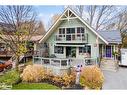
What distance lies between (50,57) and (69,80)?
1079 millimetres

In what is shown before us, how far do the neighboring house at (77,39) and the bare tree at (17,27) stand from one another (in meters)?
0.59

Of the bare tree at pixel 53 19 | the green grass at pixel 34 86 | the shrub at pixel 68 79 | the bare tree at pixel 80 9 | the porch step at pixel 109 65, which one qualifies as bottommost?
the green grass at pixel 34 86

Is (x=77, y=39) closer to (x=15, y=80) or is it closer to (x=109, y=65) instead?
(x=109, y=65)

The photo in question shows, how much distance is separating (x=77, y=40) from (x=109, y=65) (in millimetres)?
1213

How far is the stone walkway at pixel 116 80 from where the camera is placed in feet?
22.4

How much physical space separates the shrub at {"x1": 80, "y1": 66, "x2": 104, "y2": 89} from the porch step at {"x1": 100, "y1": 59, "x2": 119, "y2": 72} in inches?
14.1

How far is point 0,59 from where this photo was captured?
716 centimetres

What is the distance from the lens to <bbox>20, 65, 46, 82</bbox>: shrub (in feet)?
23.4

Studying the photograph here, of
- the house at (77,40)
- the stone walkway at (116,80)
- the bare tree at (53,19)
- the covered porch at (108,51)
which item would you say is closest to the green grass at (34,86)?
the house at (77,40)

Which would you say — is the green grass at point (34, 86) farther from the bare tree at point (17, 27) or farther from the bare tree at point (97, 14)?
the bare tree at point (97, 14)

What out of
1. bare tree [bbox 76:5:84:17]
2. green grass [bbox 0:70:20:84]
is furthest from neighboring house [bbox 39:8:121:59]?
green grass [bbox 0:70:20:84]

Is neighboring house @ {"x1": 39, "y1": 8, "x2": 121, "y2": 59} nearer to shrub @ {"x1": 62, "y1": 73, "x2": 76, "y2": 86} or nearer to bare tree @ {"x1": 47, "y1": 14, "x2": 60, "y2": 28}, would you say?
bare tree @ {"x1": 47, "y1": 14, "x2": 60, "y2": 28}

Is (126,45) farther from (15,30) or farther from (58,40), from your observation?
(15,30)
